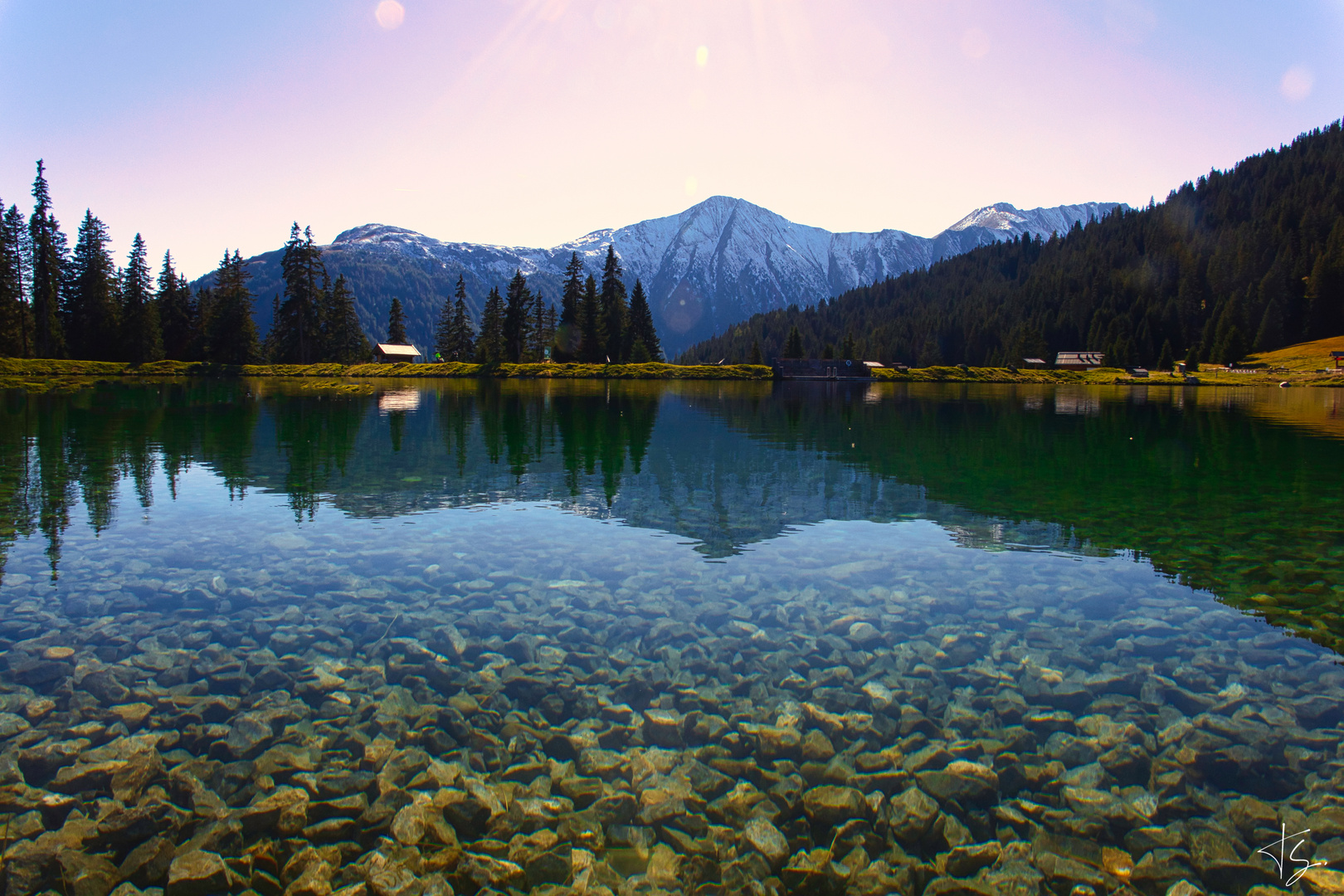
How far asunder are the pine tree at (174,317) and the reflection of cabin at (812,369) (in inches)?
3988

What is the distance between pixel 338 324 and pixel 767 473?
11554cm

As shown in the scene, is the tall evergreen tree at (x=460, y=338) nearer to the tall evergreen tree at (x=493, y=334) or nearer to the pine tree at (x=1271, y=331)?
the tall evergreen tree at (x=493, y=334)

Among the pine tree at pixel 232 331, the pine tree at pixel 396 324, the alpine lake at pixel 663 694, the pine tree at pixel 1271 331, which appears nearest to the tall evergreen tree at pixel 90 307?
the pine tree at pixel 232 331

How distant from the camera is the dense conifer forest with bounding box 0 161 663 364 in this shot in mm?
92062

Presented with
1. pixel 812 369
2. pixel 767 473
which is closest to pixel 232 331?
pixel 812 369

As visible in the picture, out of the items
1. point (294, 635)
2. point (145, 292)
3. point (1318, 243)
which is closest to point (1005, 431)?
point (294, 635)

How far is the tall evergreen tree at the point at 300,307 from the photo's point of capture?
360ft

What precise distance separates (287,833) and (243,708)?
2.40 m

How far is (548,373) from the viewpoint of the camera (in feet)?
361

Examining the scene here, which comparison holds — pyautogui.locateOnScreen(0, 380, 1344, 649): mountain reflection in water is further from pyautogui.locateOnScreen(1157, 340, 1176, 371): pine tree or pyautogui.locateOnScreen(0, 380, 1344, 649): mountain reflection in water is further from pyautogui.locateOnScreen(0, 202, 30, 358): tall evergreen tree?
pyautogui.locateOnScreen(1157, 340, 1176, 371): pine tree

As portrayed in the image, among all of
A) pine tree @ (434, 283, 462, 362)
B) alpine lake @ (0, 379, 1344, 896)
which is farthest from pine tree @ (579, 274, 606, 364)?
alpine lake @ (0, 379, 1344, 896)

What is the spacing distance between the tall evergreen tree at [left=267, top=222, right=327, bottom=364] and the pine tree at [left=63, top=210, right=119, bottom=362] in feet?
70.1

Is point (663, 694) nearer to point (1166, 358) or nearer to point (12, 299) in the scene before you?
point (12, 299)

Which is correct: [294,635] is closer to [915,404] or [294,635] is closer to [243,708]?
[243,708]
